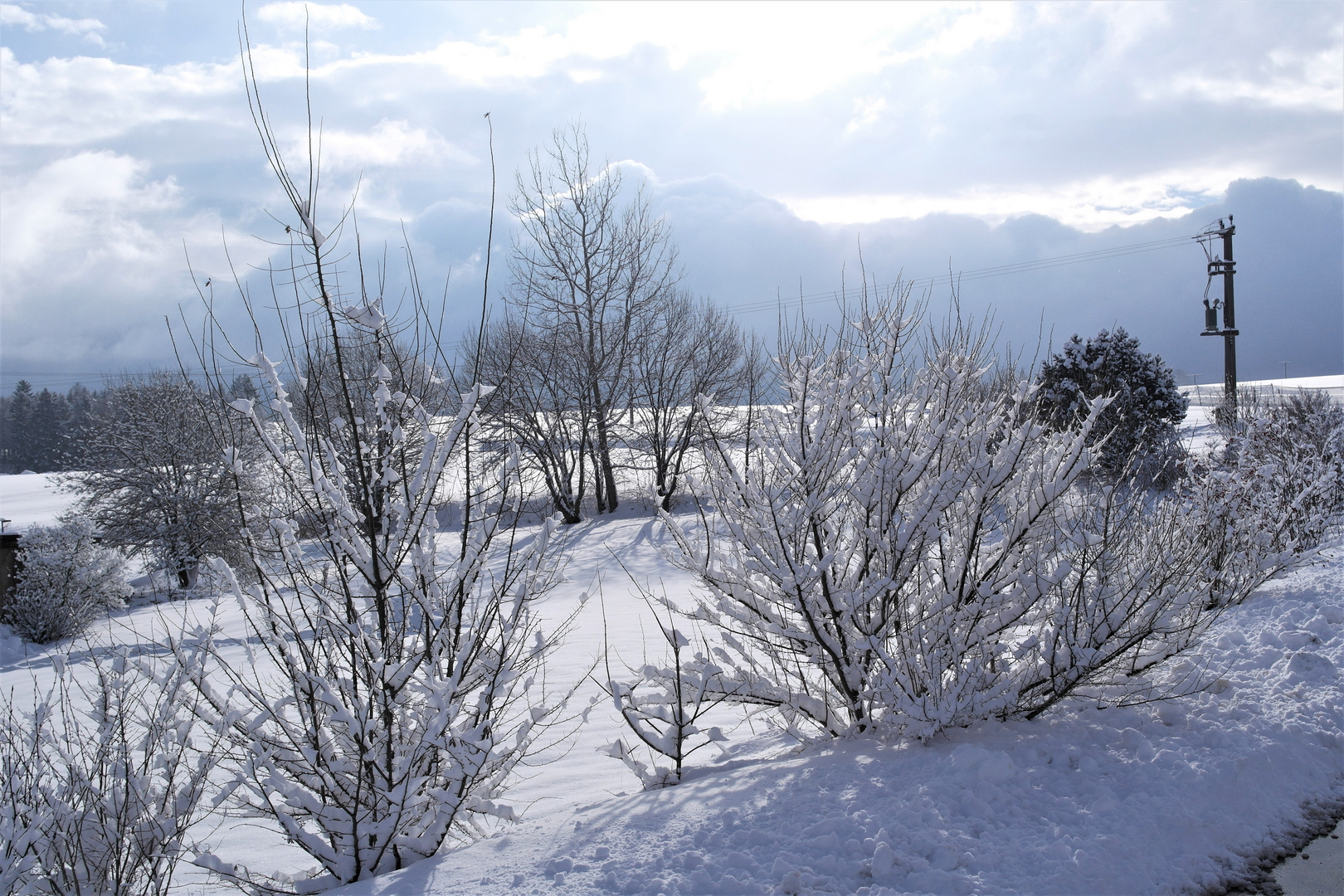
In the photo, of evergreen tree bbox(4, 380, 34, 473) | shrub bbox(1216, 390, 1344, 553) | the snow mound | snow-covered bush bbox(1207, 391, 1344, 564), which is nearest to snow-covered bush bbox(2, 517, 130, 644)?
the snow mound

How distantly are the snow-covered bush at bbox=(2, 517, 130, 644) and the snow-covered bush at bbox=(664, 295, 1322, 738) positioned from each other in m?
13.5

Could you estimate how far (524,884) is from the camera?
287 centimetres

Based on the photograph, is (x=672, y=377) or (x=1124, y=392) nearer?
(x=1124, y=392)

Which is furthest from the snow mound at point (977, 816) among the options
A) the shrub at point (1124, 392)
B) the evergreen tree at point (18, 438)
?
the evergreen tree at point (18, 438)

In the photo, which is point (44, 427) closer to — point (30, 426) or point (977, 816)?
point (30, 426)

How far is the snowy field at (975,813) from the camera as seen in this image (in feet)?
9.42

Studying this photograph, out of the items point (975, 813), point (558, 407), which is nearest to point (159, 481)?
point (558, 407)

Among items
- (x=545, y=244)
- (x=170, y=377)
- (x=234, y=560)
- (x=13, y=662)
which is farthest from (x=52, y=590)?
(x=545, y=244)

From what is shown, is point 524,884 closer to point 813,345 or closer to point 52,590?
point 813,345

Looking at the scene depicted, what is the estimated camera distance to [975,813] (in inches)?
125

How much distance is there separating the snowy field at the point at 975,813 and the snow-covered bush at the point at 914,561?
28 centimetres

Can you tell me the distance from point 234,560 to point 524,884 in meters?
16.9

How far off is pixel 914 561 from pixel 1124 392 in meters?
12.6

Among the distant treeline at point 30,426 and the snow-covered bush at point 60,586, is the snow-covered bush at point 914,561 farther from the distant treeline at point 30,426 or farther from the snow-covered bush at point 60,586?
the distant treeline at point 30,426
